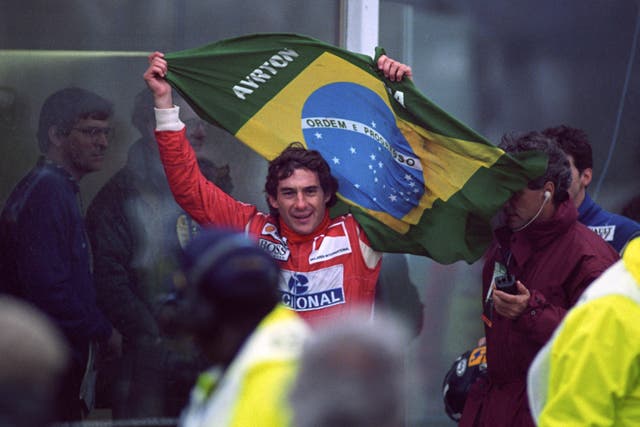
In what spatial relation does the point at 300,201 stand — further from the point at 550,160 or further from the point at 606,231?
the point at 606,231

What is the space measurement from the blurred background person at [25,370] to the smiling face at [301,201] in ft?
8.81

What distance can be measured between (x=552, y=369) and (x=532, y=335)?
3.55ft

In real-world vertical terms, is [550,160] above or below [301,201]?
above

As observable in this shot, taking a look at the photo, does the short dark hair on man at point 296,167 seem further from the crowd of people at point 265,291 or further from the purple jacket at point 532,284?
the purple jacket at point 532,284

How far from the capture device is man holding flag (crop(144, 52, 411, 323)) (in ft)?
15.9

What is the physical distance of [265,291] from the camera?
267 centimetres

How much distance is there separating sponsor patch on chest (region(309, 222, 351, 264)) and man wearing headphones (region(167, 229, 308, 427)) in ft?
6.93

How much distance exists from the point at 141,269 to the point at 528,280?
221 centimetres

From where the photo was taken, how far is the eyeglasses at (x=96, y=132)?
577cm

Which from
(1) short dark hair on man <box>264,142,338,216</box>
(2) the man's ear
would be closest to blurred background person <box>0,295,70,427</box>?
(1) short dark hair on man <box>264,142,338,216</box>

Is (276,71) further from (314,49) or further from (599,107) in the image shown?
(599,107)

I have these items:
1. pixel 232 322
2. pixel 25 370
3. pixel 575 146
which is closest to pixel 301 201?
pixel 575 146

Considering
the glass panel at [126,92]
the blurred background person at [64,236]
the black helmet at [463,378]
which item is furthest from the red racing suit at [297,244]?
the blurred background person at [64,236]

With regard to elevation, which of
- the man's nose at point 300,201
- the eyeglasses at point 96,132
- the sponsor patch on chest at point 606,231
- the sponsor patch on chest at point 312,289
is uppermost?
the eyeglasses at point 96,132
